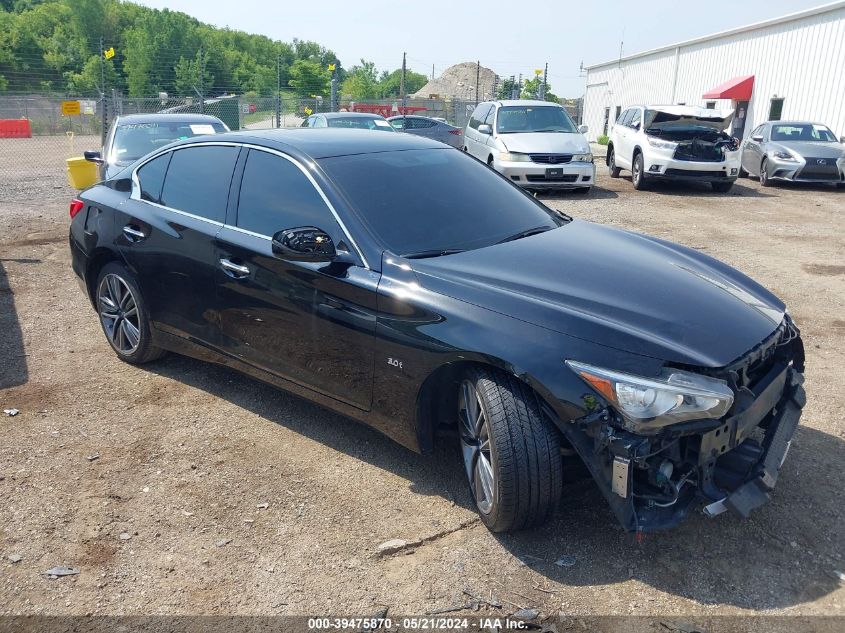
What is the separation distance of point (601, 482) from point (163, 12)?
112 meters

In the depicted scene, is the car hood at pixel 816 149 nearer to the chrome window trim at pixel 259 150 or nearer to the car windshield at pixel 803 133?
the car windshield at pixel 803 133

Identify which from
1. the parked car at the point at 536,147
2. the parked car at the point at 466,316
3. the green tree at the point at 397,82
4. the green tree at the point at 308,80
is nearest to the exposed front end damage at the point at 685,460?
the parked car at the point at 466,316

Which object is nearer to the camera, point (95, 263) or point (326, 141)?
point (326, 141)

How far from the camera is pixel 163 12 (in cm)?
10056

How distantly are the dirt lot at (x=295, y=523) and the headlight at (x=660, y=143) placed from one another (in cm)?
975

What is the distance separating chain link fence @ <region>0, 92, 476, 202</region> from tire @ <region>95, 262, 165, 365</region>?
9981 millimetres

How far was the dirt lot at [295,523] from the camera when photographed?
289cm

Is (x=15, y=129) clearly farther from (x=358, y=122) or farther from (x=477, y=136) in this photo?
(x=477, y=136)

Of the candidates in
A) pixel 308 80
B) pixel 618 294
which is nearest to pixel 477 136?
pixel 618 294

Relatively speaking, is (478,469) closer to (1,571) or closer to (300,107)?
(1,571)

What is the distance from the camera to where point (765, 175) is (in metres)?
16.1

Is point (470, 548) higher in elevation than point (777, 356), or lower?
lower

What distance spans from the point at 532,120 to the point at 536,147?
3.95ft

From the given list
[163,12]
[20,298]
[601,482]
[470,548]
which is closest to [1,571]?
[470,548]
